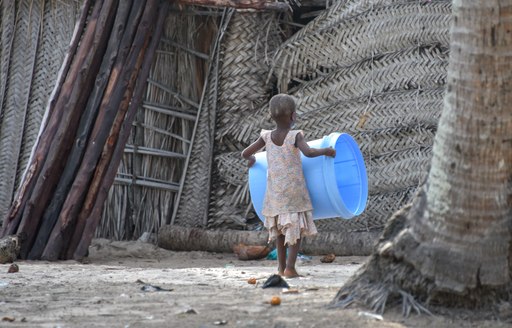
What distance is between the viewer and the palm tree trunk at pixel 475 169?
405cm

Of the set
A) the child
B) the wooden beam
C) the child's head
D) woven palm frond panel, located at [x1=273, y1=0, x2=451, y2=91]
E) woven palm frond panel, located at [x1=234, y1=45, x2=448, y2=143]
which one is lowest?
the child

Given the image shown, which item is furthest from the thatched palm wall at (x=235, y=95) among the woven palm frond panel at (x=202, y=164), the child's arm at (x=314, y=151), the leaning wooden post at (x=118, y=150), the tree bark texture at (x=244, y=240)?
the child's arm at (x=314, y=151)

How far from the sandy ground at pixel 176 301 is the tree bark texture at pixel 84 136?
1019 mm

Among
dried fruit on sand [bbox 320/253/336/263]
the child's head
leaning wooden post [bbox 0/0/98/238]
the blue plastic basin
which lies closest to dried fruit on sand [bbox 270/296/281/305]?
the blue plastic basin

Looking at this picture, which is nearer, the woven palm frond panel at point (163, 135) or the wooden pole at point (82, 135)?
the wooden pole at point (82, 135)

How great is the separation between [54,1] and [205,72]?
171 cm

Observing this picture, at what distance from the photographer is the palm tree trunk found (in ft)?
13.3

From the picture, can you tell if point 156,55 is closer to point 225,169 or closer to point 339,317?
point 225,169

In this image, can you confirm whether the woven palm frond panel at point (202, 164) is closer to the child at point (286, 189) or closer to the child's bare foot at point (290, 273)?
the child at point (286, 189)

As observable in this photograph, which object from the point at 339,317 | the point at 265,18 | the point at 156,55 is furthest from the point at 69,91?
the point at 339,317

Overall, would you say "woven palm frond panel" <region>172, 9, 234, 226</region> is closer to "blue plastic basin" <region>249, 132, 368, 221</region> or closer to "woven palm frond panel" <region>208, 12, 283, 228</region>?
"woven palm frond panel" <region>208, 12, 283, 228</region>

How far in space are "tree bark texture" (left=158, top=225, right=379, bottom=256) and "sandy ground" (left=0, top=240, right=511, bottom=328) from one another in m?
1.11

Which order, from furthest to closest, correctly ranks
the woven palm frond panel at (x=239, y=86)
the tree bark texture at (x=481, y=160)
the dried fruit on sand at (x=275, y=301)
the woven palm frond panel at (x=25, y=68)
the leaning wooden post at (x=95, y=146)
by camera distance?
the woven palm frond panel at (x=25, y=68)
the woven palm frond panel at (x=239, y=86)
the leaning wooden post at (x=95, y=146)
the dried fruit on sand at (x=275, y=301)
the tree bark texture at (x=481, y=160)

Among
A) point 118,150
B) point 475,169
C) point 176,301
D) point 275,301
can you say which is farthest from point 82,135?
point 475,169
